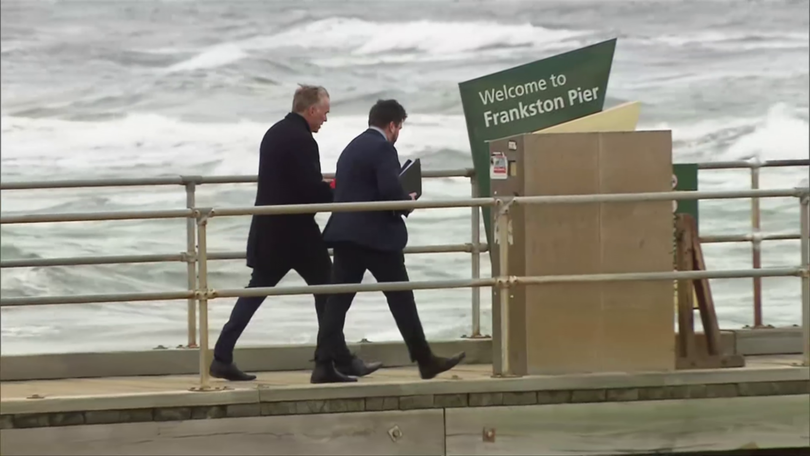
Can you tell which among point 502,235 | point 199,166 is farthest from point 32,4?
point 502,235

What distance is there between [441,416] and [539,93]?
149cm

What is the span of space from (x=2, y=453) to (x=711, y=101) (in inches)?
678

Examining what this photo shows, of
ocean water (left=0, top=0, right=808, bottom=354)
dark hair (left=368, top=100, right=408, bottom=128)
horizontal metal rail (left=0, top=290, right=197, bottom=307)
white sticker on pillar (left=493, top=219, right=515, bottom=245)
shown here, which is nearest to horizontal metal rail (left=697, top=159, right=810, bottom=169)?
white sticker on pillar (left=493, top=219, right=515, bottom=245)

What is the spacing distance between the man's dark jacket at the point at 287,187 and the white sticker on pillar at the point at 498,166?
0.70m

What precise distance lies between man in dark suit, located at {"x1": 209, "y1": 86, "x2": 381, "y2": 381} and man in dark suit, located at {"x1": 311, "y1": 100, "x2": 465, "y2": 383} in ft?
0.38

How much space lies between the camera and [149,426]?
4.07 meters

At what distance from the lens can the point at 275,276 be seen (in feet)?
15.3

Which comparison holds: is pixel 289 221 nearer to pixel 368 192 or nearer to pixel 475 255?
pixel 368 192

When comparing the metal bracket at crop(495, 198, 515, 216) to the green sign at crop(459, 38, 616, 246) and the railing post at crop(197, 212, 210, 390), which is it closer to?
the green sign at crop(459, 38, 616, 246)

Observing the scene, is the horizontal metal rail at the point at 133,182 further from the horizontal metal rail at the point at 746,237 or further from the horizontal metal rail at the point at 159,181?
the horizontal metal rail at the point at 746,237

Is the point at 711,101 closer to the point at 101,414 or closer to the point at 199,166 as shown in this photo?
the point at 199,166

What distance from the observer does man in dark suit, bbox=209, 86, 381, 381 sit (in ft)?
14.8

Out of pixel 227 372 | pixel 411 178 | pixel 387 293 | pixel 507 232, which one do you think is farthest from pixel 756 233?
pixel 227 372

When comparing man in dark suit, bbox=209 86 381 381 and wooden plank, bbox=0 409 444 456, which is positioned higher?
man in dark suit, bbox=209 86 381 381
